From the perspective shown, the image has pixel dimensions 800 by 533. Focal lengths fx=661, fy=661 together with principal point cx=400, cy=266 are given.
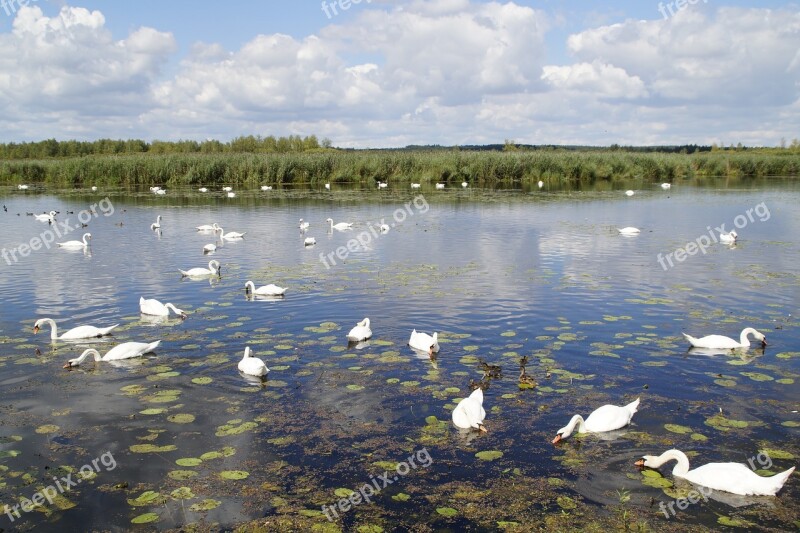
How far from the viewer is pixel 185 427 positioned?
8.36 metres

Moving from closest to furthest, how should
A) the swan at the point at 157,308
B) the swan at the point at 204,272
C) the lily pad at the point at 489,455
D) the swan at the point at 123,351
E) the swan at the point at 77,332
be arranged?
the lily pad at the point at 489,455, the swan at the point at 123,351, the swan at the point at 77,332, the swan at the point at 157,308, the swan at the point at 204,272

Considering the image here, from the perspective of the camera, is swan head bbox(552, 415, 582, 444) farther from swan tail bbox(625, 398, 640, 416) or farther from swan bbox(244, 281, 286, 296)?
swan bbox(244, 281, 286, 296)

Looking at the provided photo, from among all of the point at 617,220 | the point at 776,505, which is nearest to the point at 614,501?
the point at 776,505

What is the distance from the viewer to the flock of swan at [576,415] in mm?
6754

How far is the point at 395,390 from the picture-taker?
9516mm

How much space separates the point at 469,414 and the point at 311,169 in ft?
171

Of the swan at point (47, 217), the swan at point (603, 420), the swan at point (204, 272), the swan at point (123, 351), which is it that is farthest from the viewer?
the swan at point (47, 217)

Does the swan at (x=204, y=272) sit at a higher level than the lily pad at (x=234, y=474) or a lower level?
higher

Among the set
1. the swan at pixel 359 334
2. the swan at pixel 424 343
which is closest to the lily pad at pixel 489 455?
the swan at pixel 424 343

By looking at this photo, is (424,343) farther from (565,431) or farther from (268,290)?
(268,290)

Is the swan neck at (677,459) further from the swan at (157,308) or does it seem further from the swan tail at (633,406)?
the swan at (157,308)

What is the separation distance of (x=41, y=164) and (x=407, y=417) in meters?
65.4

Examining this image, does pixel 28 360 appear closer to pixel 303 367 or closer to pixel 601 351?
pixel 303 367

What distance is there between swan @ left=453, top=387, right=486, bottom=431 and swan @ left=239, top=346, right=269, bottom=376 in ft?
10.6
